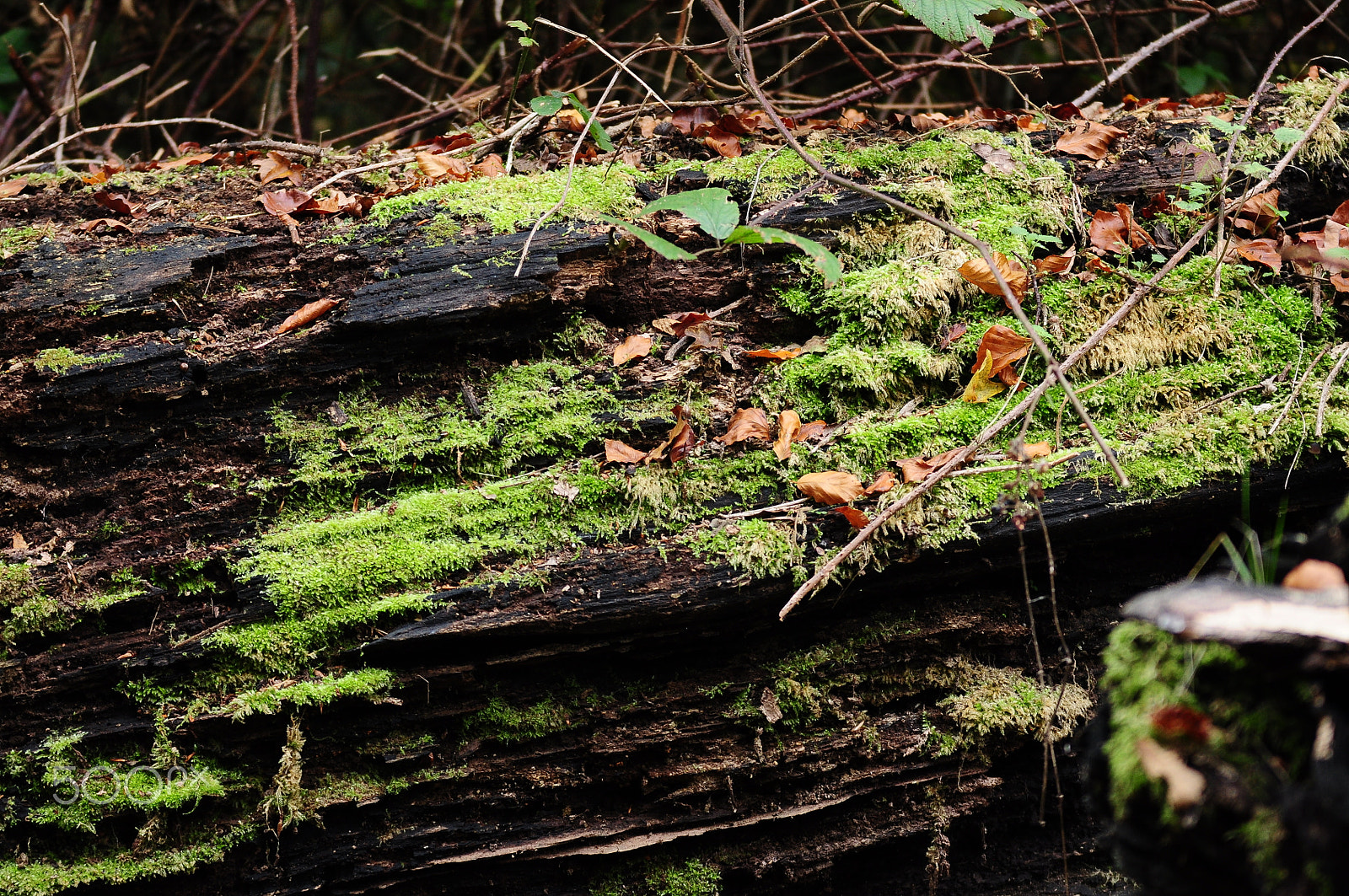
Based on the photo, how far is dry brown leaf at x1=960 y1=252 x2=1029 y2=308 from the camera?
2.63 meters

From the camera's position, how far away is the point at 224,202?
3025 millimetres

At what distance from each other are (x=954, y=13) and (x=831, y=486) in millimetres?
1665

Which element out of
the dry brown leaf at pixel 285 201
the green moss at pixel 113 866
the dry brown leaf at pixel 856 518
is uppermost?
the dry brown leaf at pixel 285 201

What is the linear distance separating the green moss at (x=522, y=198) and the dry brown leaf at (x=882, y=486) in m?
1.33

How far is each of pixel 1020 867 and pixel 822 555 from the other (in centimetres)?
120

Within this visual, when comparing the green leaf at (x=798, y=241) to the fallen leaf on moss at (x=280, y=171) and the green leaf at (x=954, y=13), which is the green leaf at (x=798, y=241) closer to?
the green leaf at (x=954, y=13)

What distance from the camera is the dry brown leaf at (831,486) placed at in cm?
228

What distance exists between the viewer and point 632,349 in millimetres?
2643

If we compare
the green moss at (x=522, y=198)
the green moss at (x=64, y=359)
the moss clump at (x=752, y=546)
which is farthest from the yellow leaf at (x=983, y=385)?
the green moss at (x=64, y=359)

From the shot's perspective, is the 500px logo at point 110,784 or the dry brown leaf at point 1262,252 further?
the dry brown leaf at point 1262,252

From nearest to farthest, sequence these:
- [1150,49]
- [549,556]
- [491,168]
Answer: [549,556], [491,168], [1150,49]

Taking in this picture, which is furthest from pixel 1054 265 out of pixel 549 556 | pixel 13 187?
pixel 13 187

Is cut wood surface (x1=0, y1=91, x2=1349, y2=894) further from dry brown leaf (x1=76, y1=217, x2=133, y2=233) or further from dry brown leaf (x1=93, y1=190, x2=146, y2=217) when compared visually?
dry brown leaf (x1=93, y1=190, x2=146, y2=217)

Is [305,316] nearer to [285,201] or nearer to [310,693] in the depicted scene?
[285,201]
